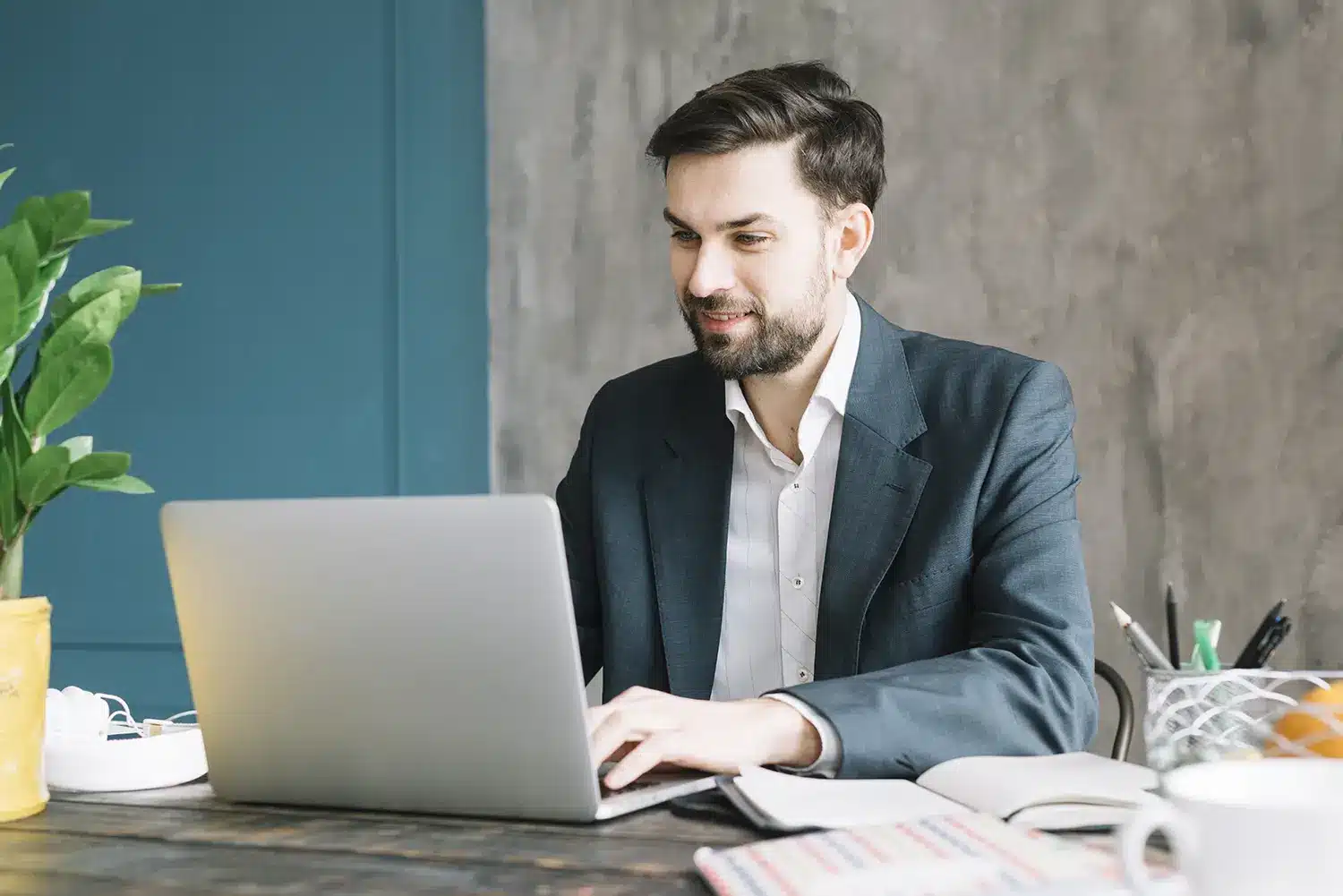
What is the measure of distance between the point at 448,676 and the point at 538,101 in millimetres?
1955

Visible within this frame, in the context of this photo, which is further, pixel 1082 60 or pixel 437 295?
pixel 437 295

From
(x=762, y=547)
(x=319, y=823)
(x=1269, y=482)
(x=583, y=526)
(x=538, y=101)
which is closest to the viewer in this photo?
(x=319, y=823)

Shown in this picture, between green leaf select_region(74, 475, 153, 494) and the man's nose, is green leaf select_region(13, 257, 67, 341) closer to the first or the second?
green leaf select_region(74, 475, 153, 494)

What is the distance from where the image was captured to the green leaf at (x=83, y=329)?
1.07 metres

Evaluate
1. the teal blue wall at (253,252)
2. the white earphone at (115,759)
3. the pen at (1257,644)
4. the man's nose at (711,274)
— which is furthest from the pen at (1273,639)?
the teal blue wall at (253,252)

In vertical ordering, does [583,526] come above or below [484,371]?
below

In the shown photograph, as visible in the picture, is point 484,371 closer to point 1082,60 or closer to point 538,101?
point 538,101

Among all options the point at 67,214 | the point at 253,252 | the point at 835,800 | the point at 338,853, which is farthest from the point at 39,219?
the point at 253,252

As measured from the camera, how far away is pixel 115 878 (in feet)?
2.77

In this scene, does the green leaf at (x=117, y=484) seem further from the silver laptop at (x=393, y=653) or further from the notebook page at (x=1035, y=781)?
the notebook page at (x=1035, y=781)

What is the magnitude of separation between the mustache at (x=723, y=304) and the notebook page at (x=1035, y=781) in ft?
2.62

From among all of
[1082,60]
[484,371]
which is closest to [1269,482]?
[1082,60]

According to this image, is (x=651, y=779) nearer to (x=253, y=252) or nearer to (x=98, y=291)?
(x=98, y=291)

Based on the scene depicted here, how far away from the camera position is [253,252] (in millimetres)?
2885
